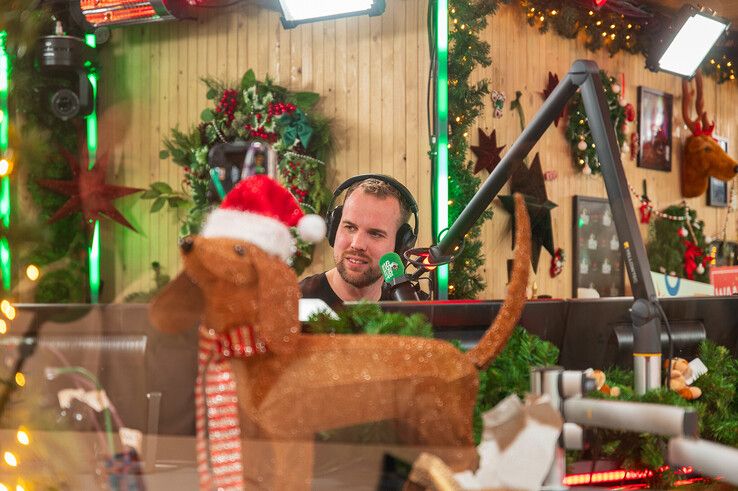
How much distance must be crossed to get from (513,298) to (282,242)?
0.70 feet

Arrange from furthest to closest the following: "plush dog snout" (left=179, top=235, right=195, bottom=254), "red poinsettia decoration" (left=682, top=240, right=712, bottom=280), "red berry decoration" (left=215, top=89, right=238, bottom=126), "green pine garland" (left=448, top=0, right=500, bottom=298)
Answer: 1. "red poinsettia decoration" (left=682, top=240, right=712, bottom=280)
2. "red berry decoration" (left=215, top=89, right=238, bottom=126)
3. "green pine garland" (left=448, top=0, right=500, bottom=298)
4. "plush dog snout" (left=179, top=235, right=195, bottom=254)

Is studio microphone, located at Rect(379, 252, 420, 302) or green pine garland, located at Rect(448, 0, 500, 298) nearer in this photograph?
studio microphone, located at Rect(379, 252, 420, 302)

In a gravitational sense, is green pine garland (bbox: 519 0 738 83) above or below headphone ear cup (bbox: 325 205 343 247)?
above

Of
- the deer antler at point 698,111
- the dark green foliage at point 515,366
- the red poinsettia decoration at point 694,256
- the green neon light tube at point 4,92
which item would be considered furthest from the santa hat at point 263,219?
the red poinsettia decoration at point 694,256

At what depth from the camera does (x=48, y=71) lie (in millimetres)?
866

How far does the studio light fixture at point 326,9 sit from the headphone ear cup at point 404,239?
1.04m

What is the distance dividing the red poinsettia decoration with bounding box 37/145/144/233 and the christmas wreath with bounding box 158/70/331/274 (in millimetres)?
54

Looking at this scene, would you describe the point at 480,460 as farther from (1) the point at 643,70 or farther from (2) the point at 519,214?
(1) the point at 643,70

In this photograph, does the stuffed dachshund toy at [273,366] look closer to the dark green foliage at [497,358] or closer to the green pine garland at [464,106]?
the dark green foliage at [497,358]

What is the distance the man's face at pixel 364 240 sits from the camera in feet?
3.05

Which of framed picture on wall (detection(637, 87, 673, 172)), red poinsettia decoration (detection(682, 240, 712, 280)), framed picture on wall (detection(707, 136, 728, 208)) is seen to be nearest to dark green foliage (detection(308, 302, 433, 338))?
framed picture on wall (detection(637, 87, 673, 172))

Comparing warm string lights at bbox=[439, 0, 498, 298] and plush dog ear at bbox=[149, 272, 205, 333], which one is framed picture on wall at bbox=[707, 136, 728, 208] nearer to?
warm string lights at bbox=[439, 0, 498, 298]

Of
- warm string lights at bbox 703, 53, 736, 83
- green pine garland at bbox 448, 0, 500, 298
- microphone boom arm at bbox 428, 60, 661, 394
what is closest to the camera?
microphone boom arm at bbox 428, 60, 661, 394

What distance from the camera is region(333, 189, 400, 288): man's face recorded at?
93 centimetres
